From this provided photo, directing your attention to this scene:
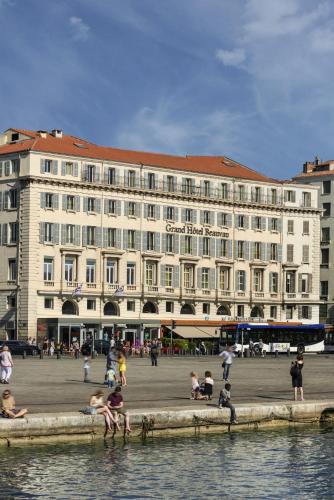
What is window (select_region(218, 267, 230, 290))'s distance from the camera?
394 feet

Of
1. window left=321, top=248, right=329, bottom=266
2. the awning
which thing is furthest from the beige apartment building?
window left=321, top=248, right=329, bottom=266

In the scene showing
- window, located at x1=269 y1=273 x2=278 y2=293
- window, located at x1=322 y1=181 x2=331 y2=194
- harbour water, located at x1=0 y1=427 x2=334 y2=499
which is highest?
window, located at x1=322 y1=181 x2=331 y2=194

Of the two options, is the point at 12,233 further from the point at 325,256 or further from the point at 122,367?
the point at 122,367

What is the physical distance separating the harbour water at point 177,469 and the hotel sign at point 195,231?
3047 inches

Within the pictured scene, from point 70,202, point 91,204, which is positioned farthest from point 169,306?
point 70,202

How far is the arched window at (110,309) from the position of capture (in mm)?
110831

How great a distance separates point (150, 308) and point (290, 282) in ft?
65.2

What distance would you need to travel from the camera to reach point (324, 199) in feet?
454

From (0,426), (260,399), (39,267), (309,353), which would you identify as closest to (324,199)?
(309,353)

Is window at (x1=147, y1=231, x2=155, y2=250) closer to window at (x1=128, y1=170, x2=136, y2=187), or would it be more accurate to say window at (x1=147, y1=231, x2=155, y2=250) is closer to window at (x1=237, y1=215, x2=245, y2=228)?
window at (x1=128, y1=170, x2=136, y2=187)

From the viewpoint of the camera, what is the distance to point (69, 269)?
107875 millimetres

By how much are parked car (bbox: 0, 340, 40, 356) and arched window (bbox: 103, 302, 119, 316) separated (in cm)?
1842

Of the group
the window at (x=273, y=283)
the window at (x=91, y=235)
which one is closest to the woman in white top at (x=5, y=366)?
the window at (x=91, y=235)

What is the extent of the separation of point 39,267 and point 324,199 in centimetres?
4636
